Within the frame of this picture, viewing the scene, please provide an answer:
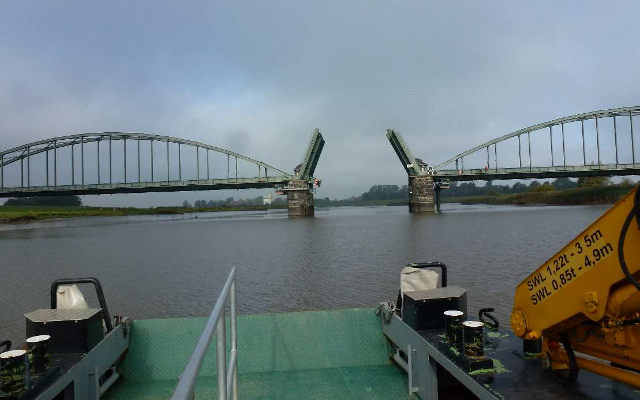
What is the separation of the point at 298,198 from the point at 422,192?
24376 mm

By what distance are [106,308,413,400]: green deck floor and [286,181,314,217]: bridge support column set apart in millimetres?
80111

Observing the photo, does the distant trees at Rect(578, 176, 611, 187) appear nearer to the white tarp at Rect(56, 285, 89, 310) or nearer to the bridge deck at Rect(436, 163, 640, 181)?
the bridge deck at Rect(436, 163, 640, 181)

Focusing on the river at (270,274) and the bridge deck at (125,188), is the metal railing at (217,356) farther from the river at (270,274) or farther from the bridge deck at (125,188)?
the bridge deck at (125,188)

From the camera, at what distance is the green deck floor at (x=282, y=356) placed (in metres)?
5.02

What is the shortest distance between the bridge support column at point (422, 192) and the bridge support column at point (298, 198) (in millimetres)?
20730

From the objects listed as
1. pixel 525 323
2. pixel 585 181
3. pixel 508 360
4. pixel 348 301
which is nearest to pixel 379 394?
pixel 508 360

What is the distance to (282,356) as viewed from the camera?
550cm

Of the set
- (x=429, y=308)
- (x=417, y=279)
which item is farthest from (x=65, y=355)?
(x=417, y=279)

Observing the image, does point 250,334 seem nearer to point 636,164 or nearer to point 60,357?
point 60,357

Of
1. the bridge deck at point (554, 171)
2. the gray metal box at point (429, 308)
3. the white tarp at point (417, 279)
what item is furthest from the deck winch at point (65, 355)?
the bridge deck at point (554, 171)

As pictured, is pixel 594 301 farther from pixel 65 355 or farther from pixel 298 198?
pixel 298 198

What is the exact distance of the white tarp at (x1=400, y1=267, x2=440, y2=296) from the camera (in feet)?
17.9

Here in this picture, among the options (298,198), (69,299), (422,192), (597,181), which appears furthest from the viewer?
(597,181)

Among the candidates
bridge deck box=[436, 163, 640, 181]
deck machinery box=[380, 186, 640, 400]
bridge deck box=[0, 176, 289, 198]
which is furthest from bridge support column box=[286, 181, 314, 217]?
deck machinery box=[380, 186, 640, 400]
